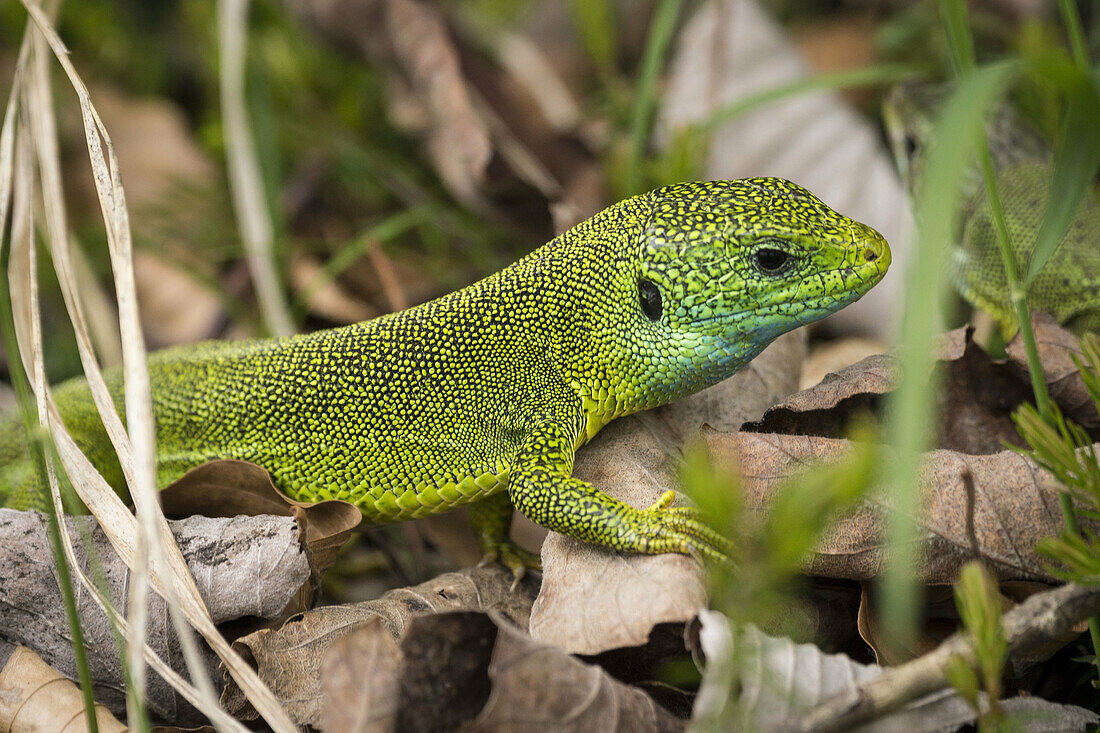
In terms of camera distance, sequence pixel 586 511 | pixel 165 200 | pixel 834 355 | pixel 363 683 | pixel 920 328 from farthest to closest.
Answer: pixel 165 200, pixel 834 355, pixel 586 511, pixel 363 683, pixel 920 328

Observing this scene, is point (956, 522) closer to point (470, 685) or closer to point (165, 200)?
point (470, 685)

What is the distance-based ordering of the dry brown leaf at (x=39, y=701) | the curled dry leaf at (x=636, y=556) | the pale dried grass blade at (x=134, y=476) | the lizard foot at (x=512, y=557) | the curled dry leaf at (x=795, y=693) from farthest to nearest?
1. the lizard foot at (x=512, y=557)
2. the dry brown leaf at (x=39, y=701)
3. the curled dry leaf at (x=636, y=556)
4. the pale dried grass blade at (x=134, y=476)
5. the curled dry leaf at (x=795, y=693)

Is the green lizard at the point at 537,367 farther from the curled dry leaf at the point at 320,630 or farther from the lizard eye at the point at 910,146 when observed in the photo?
the lizard eye at the point at 910,146

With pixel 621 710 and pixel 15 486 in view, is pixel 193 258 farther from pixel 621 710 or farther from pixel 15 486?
pixel 621 710

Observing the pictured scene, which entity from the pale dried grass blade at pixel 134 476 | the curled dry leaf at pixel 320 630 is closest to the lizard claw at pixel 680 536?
the curled dry leaf at pixel 320 630

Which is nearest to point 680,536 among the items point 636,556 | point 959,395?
point 636,556

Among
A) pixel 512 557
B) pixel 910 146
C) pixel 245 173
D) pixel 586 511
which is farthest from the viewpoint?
pixel 910 146

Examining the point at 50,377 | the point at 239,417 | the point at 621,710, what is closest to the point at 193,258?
the point at 50,377
